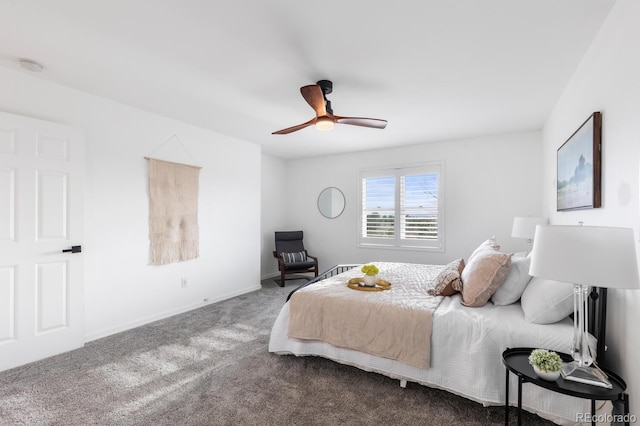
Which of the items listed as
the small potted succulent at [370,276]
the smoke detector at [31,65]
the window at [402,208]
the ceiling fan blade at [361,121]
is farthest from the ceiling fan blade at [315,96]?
the window at [402,208]

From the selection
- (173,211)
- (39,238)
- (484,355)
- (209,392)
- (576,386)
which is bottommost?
(209,392)

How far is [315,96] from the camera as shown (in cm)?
260

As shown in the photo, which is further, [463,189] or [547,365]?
[463,189]

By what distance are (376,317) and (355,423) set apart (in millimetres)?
704

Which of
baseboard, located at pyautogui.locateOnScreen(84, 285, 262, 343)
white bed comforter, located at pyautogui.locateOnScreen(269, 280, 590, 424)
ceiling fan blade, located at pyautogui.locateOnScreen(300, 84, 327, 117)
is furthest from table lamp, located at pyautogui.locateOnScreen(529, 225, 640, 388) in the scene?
baseboard, located at pyautogui.locateOnScreen(84, 285, 262, 343)

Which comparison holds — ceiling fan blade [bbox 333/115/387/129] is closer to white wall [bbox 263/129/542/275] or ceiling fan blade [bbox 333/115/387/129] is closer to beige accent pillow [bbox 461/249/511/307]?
beige accent pillow [bbox 461/249/511/307]

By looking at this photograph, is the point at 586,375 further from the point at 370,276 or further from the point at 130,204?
the point at 130,204

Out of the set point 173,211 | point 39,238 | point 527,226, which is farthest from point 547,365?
point 173,211

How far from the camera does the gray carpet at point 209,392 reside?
196 centimetres

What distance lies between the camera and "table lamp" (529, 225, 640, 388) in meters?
1.29

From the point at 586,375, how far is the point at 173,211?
13.4 ft

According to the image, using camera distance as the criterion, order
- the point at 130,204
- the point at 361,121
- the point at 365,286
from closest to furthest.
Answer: the point at 365,286 < the point at 361,121 < the point at 130,204

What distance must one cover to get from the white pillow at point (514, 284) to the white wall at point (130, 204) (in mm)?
3605

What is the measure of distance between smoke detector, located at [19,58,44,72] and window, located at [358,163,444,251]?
14.6 feet
